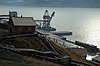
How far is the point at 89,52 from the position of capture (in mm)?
80688

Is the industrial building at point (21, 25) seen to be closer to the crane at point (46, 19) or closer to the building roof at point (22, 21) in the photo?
the building roof at point (22, 21)

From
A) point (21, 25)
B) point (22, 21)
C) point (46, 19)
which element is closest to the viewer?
point (21, 25)

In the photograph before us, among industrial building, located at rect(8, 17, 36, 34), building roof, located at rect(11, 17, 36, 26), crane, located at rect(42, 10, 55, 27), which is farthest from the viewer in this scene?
crane, located at rect(42, 10, 55, 27)

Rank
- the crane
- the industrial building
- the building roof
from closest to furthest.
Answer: the industrial building < the building roof < the crane

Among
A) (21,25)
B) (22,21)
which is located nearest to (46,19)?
(22,21)

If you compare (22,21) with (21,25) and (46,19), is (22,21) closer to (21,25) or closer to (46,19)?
(21,25)

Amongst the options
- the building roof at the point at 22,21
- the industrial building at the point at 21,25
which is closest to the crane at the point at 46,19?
the building roof at the point at 22,21

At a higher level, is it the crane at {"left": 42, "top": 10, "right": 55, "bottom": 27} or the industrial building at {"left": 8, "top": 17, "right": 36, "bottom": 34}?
the industrial building at {"left": 8, "top": 17, "right": 36, "bottom": 34}

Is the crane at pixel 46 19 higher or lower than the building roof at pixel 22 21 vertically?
lower

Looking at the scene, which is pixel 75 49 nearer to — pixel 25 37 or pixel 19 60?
pixel 25 37

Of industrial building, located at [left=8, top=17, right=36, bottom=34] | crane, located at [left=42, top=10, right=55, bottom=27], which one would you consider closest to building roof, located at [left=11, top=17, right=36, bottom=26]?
industrial building, located at [left=8, top=17, right=36, bottom=34]

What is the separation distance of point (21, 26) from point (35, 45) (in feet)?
22.4

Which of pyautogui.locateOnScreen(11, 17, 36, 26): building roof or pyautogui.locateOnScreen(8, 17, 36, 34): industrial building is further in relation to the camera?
pyautogui.locateOnScreen(11, 17, 36, 26): building roof

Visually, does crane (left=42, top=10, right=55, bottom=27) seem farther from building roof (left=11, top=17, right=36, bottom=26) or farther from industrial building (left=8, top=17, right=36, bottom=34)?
industrial building (left=8, top=17, right=36, bottom=34)
